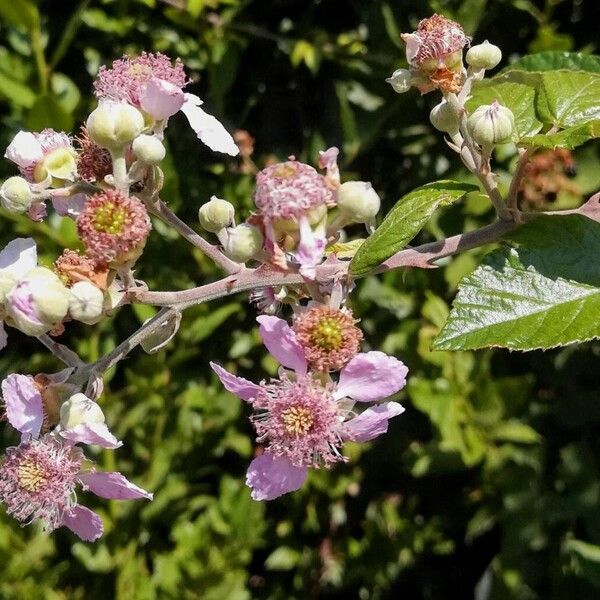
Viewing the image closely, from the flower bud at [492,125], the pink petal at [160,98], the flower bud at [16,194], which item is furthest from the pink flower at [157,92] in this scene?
the flower bud at [492,125]

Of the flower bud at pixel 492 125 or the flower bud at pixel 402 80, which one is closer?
the flower bud at pixel 492 125

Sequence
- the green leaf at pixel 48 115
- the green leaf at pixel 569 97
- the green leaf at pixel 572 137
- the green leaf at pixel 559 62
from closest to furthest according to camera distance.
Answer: the green leaf at pixel 572 137
the green leaf at pixel 569 97
the green leaf at pixel 559 62
the green leaf at pixel 48 115

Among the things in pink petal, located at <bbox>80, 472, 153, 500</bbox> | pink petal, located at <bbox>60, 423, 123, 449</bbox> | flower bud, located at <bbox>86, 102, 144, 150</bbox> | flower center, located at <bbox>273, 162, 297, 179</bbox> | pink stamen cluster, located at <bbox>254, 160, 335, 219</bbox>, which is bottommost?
pink petal, located at <bbox>80, 472, 153, 500</bbox>

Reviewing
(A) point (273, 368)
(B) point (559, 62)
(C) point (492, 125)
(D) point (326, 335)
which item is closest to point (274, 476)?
(D) point (326, 335)

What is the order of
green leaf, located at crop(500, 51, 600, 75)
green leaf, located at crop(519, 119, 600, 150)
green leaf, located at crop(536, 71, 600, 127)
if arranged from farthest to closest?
1. green leaf, located at crop(500, 51, 600, 75)
2. green leaf, located at crop(536, 71, 600, 127)
3. green leaf, located at crop(519, 119, 600, 150)

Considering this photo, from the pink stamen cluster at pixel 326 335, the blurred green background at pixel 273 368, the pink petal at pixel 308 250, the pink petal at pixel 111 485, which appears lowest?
the blurred green background at pixel 273 368

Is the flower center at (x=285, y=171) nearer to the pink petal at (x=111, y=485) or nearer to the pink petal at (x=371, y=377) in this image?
the pink petal at (x=371, y=377)

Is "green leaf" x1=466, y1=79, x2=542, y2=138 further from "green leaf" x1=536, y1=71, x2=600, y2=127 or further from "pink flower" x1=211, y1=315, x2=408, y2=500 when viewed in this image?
"pink flower" x1=211, y1=315, x2=408, y2=500

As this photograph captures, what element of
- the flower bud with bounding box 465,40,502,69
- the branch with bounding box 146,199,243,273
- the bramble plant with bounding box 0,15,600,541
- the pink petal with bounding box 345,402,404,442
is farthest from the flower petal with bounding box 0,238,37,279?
the flower bud with bounding box 465,40,502,69
